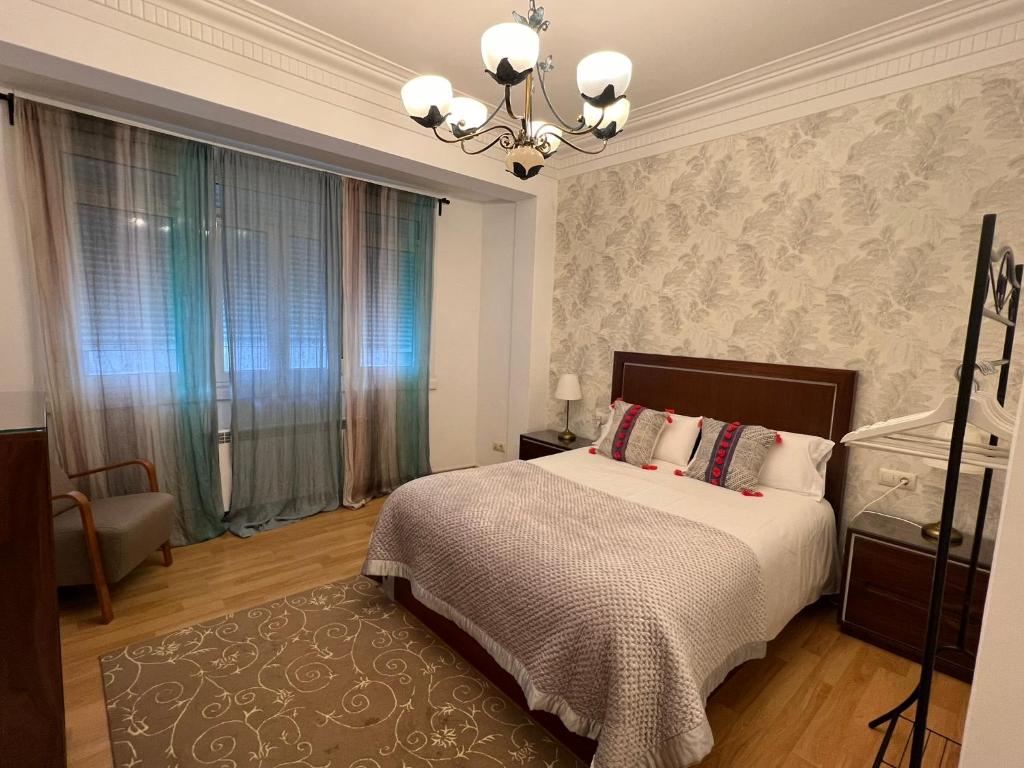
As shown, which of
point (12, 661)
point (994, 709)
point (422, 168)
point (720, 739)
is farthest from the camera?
point (422, 168)

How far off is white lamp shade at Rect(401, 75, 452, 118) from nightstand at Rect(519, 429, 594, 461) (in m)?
2.51

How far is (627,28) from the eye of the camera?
95.5 inches

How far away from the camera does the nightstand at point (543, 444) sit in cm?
379

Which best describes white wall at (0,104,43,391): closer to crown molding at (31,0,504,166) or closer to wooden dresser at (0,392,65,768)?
crown molding at (31,0,504,166)

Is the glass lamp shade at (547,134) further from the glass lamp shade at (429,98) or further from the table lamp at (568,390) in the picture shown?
the table lamp at (568,390)

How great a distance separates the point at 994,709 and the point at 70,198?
399cm

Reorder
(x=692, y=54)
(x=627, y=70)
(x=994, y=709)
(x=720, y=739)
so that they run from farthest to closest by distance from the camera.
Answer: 1. (x=692, y=54)
2. (x=720, y=739)
3. (x=627, y=70)
4. (x=994, y=709)

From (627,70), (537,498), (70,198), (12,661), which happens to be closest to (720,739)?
(537,498)

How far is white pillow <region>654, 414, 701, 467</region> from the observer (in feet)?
10.1

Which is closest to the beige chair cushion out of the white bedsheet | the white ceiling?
the white bedsheet

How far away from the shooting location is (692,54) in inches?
104

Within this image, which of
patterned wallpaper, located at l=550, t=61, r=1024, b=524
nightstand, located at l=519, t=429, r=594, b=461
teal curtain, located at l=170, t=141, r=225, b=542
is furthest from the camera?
nightstand, located at l=519, t=429, r=594, b=461

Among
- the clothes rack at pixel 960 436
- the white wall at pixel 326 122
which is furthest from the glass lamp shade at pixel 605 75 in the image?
the white wall at pixel 326 122

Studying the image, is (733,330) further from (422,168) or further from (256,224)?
(256,224)
